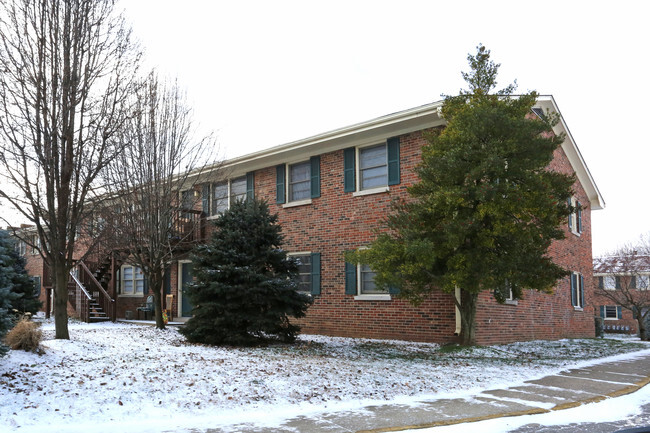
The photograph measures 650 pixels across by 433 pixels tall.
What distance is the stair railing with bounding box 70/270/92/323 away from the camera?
18281 millimetres

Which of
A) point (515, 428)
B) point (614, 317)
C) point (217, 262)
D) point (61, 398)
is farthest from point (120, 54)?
point (614, 317)

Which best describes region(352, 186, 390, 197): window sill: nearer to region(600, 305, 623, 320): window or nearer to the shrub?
Answer: the shrub

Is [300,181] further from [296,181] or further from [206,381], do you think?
[206,381]

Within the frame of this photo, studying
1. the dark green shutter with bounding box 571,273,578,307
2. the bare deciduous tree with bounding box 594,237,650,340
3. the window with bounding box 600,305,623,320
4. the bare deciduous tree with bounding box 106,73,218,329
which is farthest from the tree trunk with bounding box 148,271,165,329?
the window with bounding box 600,305,623,320

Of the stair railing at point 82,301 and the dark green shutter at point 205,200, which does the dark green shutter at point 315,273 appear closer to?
the dark green shutter at point 205,200

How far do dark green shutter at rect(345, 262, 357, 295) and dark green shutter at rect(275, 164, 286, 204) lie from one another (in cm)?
352

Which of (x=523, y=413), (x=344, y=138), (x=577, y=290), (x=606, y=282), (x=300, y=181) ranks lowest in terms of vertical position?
(x=523, y=413)

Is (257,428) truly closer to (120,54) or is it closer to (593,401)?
(593,401)

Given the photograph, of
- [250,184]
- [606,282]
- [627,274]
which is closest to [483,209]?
[250,184]

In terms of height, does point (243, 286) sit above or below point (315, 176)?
below

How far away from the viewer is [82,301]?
728 inches

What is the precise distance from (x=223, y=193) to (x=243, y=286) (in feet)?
28.6

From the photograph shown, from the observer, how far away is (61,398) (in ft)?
20.3

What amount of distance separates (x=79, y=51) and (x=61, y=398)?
6317mm
